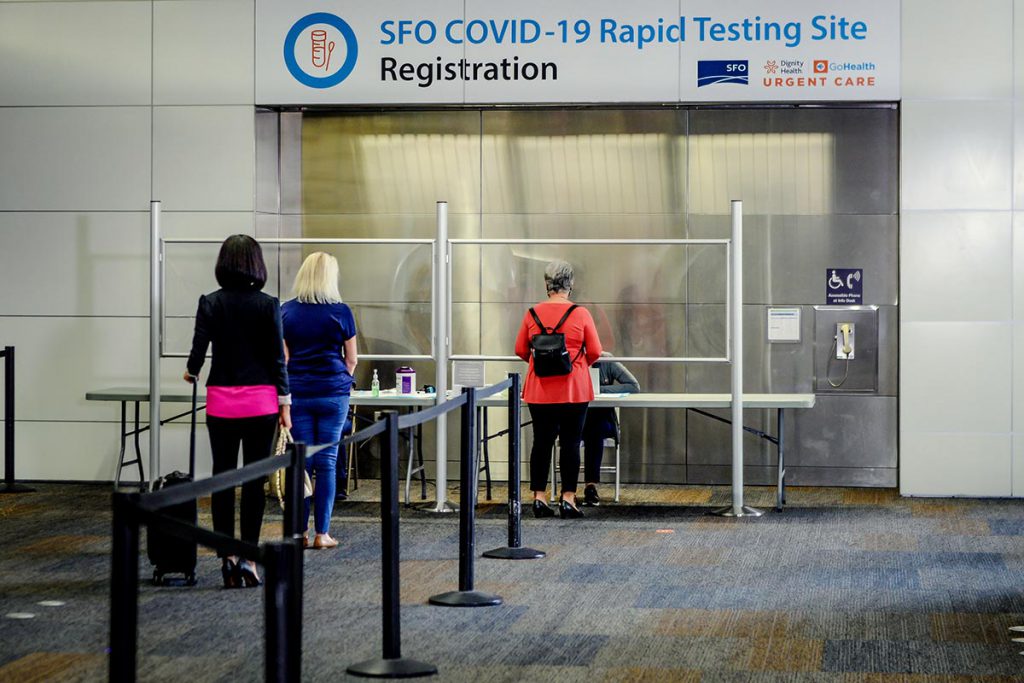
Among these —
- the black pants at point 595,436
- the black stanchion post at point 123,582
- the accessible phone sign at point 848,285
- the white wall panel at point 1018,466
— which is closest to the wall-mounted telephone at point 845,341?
the accessible phone sign at point 848,285

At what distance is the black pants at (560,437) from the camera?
9344 millimetres

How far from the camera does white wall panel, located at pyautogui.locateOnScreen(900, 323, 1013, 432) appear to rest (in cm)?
1074

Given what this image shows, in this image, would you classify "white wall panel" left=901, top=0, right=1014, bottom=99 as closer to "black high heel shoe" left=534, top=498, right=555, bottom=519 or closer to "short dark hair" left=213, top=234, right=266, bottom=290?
"black high heel shoe" left=534, top=498, right=555, bottom=519

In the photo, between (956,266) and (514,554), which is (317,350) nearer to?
(514,554)

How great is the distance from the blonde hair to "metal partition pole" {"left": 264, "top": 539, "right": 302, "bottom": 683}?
439 cm

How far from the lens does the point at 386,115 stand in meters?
11.6

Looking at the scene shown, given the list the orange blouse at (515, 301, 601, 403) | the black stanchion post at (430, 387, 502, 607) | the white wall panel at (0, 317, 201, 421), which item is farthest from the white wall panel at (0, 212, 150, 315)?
the black stanchion post at (430, 387, 502, 607)

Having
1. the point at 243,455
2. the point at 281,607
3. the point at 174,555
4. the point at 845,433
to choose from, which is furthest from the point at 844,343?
the point at 281,607

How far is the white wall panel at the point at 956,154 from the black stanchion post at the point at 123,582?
28.6 feet

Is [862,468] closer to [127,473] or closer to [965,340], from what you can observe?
[965,340]

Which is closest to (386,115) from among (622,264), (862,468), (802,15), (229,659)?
(622,264)

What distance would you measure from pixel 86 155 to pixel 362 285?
2464 millimetres

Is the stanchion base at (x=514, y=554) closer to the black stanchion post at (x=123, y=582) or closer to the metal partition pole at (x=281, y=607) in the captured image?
the metal partition pole at (x=281, y=607)

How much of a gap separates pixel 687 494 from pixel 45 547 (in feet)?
15.9
